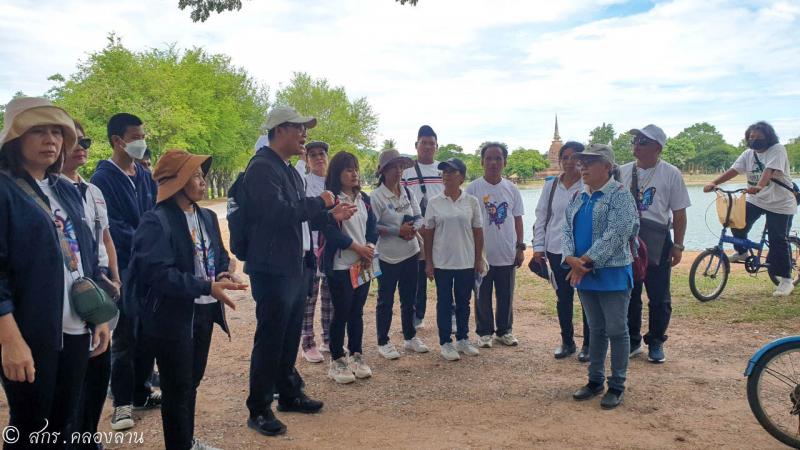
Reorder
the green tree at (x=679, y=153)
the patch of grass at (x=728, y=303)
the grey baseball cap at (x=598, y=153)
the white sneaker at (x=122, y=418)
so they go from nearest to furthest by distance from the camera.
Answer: the white sneaker at (x=122, y=418) → the grey baseball cap at (x=598, y=153) → the patch of grass at (x=728, y=303) → the green tree at (x=679, y=153)

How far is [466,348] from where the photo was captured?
5316 mm

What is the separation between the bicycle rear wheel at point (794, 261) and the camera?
7.43m

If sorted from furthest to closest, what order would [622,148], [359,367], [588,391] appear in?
[622,148] < [359,367] < [588,391]

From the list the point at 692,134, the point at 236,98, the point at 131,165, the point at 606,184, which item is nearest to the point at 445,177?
the point at 606,184

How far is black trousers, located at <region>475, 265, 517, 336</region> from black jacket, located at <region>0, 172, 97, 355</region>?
4.06 meters

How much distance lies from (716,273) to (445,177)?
4.73 metres

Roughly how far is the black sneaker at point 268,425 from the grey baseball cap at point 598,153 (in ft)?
9.68

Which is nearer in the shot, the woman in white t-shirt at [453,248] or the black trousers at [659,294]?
the black trousers at [659,294]

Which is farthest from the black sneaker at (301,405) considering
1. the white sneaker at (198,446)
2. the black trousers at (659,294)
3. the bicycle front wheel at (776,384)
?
the black trousers at (659,294)

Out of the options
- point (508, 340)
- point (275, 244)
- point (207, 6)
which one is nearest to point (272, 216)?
point (275, 244)

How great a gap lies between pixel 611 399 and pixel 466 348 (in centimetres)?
159

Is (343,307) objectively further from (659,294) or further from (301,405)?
(659,294)

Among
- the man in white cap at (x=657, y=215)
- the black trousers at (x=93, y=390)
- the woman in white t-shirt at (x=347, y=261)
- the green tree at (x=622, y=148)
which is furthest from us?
the green tree at (x=622, y=148)

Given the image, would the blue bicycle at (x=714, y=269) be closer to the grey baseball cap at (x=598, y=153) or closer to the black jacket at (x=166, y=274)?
the grey baseball cap at (x=598, y=153)
